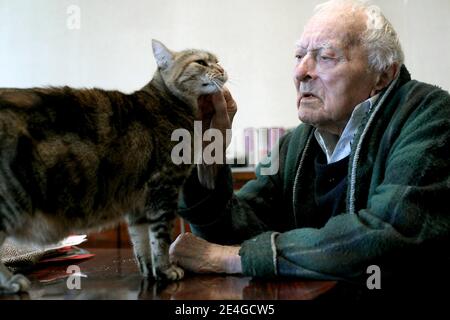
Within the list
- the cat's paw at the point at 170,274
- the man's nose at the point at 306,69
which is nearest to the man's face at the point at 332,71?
the man's nose at the point at 306,69

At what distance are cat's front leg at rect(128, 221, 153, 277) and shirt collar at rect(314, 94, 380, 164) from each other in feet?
1.91

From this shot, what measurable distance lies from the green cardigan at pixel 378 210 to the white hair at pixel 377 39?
57 millimetres

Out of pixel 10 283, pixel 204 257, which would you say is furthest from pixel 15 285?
pixel 204 257

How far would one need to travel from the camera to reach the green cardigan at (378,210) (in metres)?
0.91

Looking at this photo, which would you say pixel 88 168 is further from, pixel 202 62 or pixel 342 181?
pixel 342 181

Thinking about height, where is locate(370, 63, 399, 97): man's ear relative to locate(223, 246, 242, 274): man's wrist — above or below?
above

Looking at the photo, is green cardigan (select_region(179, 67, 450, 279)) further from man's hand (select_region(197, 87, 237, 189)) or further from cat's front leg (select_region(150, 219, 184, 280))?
cat's front leg (select_region(150, 219, 184, 280))

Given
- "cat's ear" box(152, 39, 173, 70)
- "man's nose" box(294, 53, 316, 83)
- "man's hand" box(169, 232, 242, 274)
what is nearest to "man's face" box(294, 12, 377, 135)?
"man's nose" box(294, 53, 316, 83)

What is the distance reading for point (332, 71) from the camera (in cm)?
128

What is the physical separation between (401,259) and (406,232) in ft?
0.18

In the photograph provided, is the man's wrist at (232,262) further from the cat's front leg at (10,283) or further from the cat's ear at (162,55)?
the cat's ear at (162,55)

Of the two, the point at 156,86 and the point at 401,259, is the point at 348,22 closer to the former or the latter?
the point at 156,86

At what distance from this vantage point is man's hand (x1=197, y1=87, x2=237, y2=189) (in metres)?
1.28
